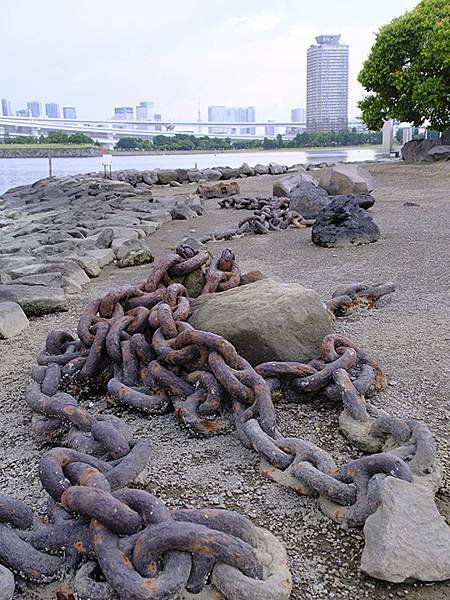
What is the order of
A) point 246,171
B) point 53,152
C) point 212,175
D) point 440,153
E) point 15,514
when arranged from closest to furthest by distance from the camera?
point 15,514 < point 440,153 < point 212,175 < point 246,171 < point 53,152

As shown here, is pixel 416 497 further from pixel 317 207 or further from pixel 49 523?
pixel 317 207

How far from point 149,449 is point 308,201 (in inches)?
320

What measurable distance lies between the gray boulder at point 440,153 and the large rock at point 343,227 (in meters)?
12.4

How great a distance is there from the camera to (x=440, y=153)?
18.9 meters

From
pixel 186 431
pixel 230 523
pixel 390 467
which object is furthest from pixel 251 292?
pixel 230 523

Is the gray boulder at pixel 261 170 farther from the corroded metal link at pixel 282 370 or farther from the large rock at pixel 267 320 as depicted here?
the corroded metal link at pixel 282 370

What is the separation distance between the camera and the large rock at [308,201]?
9828 mm

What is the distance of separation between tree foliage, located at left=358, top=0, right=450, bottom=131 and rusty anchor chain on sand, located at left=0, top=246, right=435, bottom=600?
56.2 feet

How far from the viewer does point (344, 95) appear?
2410 inches

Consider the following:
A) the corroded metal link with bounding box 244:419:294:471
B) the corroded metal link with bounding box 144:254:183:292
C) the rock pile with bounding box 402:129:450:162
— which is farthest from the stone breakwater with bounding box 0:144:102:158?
the corroded metal link with bounding box 244:419:294:471

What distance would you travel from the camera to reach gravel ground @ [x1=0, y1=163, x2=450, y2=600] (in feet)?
6.17

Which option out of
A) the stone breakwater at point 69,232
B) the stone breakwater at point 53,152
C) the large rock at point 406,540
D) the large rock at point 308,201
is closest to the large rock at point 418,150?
the stone breakwater at point 69,232

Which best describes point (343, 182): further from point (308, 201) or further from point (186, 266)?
point (186, 266)

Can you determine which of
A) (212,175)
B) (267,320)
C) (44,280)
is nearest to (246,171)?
(212,175)
